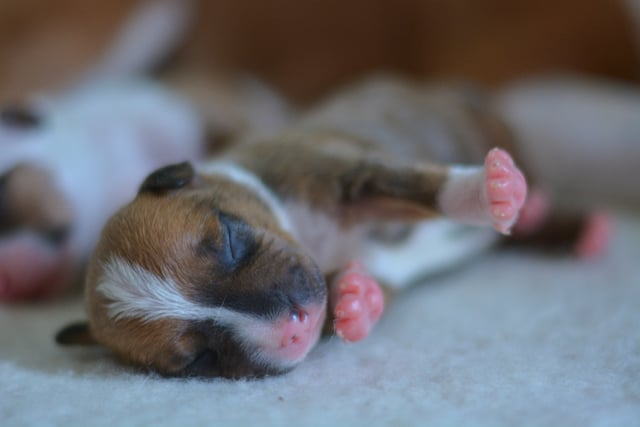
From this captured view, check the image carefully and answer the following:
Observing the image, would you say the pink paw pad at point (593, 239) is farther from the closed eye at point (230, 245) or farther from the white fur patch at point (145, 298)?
Answer: the white fur patch at point (145, 298)

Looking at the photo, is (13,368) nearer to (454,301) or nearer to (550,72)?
(454,301)

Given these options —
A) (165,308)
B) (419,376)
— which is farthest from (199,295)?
(419,376)

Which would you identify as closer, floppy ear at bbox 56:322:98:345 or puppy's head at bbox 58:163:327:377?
puppy's head at bbox 58:163:327:377

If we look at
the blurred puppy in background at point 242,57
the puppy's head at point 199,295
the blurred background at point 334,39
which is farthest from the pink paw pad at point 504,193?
the blurred background at point 334,39

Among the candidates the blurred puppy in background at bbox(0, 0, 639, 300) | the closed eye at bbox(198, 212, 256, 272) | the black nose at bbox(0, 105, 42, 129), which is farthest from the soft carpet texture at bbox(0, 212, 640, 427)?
the blurred puppy in background at bbox(0, 0, 639, 300)

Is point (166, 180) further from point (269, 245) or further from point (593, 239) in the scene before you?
point (593, 239)

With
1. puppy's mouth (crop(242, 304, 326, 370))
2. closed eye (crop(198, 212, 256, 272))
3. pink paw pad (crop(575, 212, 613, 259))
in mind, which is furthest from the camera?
pink paw pad (crop(575, 212, 613, 259))

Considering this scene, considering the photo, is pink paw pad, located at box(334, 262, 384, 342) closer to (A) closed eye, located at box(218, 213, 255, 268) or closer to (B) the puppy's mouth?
(B) the puppy's mouth
